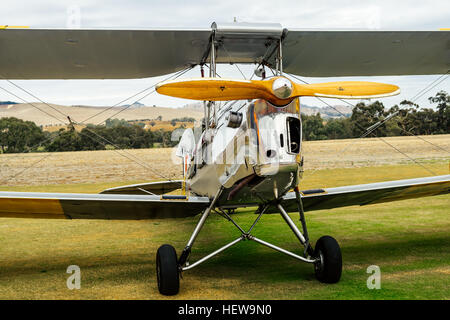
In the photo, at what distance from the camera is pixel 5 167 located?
2508 cm

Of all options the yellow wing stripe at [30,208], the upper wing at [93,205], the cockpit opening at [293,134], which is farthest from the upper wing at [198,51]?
the yellow wing stripe at [30,208]

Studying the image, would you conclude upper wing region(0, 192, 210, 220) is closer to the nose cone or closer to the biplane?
the biplane

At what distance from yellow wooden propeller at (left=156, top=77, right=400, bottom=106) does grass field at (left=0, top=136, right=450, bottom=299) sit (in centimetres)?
180

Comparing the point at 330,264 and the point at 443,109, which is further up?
the point at 443,109

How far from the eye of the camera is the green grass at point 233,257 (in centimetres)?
427

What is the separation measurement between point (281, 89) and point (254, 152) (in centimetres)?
60

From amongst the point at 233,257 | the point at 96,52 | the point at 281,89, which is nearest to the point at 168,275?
the point at 233,257

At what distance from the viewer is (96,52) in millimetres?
6164

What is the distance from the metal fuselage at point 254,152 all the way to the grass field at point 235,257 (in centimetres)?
90

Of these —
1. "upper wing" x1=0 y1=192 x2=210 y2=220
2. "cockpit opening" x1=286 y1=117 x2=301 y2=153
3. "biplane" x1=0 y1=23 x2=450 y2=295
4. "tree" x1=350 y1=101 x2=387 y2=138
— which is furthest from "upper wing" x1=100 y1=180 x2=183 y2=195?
"cockpit opening" x1=286 y1=117 x2=301 y2=153

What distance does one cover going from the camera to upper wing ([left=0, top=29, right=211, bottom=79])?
568cm

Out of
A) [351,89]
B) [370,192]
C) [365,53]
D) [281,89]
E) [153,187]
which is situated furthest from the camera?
[153,187]

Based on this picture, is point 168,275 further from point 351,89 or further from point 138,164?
point 138,164
